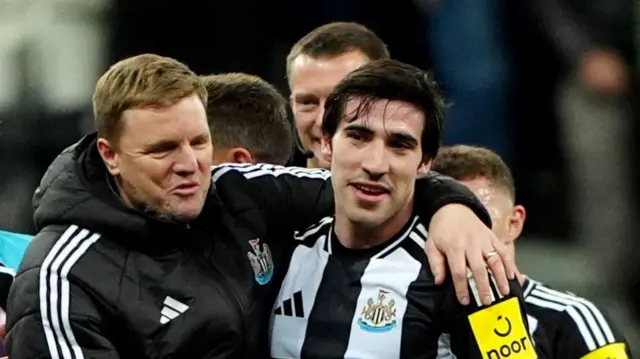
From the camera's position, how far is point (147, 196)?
2574mm

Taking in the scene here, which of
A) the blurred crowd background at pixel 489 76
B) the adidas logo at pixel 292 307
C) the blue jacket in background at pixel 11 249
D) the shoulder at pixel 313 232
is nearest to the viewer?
the adidas logo at pixel 292 307

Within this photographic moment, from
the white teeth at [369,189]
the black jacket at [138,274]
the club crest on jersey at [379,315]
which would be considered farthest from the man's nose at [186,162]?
the club crest on jersey at [379,315]

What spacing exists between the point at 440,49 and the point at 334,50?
54.1 inches

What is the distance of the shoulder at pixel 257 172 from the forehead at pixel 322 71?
0.56 m

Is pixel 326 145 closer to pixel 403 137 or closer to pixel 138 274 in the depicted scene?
pixel 403 137

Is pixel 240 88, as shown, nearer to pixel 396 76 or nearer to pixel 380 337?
pixel 396 76

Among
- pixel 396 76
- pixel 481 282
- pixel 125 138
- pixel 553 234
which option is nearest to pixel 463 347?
pixel 481 282

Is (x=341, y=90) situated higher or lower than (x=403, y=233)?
higher

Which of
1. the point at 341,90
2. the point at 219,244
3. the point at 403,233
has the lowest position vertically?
the point at 219,244

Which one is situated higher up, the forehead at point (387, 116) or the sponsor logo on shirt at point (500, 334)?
the forehead at point (387, 116)

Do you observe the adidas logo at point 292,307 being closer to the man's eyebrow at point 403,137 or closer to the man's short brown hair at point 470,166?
the man's eyebrow at point 403,137

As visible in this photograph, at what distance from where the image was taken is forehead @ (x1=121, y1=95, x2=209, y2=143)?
100.0 inches

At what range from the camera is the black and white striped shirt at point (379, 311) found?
240 centimetres

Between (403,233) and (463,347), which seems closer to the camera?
(463,347)
